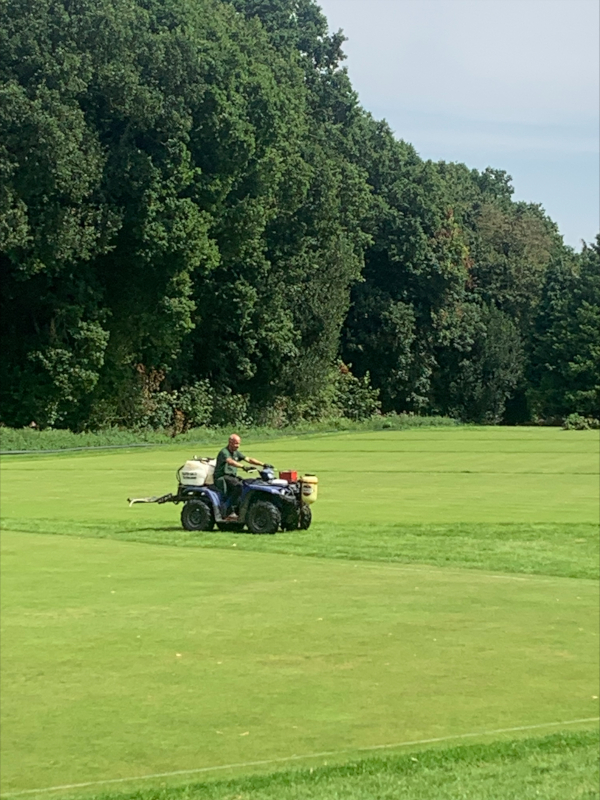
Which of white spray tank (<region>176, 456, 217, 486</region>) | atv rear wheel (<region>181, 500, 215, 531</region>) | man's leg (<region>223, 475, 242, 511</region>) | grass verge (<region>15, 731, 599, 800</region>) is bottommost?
grass verge (<region>15, 731, 599, 800</region>)

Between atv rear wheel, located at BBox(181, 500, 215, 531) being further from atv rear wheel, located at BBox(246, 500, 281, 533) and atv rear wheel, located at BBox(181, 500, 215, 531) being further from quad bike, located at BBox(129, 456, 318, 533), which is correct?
atv rear wheel, located at BBox(246, 500, 281, 533)

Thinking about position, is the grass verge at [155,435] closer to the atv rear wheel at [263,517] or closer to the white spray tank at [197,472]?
the white spray tank at [197,472]

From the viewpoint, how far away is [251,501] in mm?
17406

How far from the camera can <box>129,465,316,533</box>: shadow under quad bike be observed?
17.3 metres

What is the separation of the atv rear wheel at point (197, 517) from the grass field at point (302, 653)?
0.31 metres

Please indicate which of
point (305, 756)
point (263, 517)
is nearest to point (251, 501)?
point (263, 517)

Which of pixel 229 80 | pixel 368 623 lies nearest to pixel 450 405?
pixel 229 80

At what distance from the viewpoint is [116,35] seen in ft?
151

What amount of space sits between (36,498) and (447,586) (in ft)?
40.9

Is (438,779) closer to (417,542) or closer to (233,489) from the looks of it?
(417,542)

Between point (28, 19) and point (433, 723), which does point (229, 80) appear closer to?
point (28, 19)

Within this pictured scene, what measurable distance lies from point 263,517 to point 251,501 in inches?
11.4

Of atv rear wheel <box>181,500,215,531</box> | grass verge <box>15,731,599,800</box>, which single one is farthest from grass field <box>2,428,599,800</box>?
atv rear wheel <box>181,500,215,531</box>

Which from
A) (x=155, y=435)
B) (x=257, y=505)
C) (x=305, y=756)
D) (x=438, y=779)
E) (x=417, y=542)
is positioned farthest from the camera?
(x=155, y=435)
